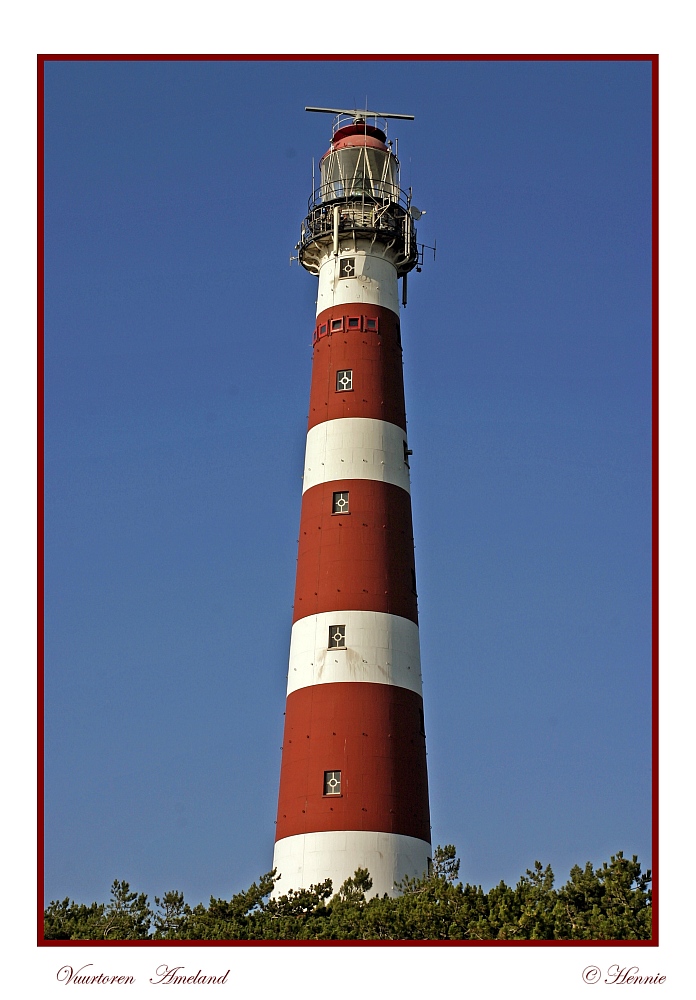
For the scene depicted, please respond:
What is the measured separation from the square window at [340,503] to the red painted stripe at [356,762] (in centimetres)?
576

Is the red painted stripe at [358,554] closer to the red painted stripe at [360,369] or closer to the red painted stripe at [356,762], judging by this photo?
the red painted stripe at [360,369]

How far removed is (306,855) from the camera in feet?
150

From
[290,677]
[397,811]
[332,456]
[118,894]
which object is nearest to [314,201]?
[332,456]

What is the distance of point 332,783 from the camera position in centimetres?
4628

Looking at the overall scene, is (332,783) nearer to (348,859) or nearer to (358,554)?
(348,859)

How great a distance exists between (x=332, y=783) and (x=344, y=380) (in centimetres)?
1346

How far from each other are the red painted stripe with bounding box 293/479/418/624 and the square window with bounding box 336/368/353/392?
3.44 meters

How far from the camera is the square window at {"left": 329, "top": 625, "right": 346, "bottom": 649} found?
4781 cm

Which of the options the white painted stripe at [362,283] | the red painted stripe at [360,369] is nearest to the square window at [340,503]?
the red painted stripe at [360,369]

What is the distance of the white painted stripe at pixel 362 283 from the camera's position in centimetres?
5288

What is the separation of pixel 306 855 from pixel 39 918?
16.4m

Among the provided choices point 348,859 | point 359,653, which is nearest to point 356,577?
point 359,653

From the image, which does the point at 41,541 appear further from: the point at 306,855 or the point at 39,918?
the point at 306,855
